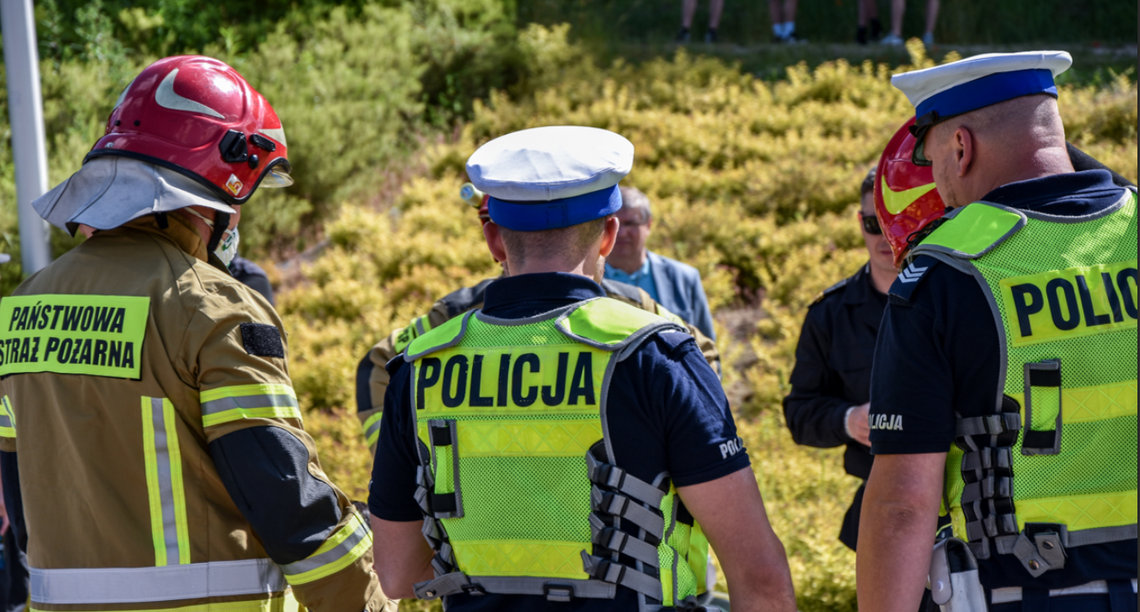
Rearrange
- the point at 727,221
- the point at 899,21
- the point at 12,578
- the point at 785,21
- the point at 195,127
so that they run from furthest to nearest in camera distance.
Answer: the point at 785,21 → the point at 899,21 → the point at 727,221 → the point at 12,578 → the point at 195,127

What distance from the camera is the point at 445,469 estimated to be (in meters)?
1.93

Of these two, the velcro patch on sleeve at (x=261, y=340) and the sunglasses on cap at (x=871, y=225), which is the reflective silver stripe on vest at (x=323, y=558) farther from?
the sunglasses on cap at (x=871, y=225)

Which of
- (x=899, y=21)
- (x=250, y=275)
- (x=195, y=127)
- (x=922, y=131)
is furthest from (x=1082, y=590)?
(x=899, y=21)

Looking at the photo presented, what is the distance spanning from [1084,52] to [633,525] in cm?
1255

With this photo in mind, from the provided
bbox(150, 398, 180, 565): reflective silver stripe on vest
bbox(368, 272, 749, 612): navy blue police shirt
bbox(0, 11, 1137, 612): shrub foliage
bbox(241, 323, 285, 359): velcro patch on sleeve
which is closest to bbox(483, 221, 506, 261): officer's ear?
bbox(368, 272, 749, 612): navy blue police shirt

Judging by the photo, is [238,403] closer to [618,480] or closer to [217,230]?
[217,230]

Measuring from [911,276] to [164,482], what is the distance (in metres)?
1.64

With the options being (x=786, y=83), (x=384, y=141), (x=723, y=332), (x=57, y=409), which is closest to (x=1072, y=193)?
(x=57, y=409)

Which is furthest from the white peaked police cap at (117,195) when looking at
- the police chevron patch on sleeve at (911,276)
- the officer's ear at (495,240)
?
the police chevron patch on sleeve at (911,276)

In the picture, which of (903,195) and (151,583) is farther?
(903,195)

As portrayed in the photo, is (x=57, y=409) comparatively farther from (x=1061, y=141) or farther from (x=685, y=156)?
(x=685, y=156)

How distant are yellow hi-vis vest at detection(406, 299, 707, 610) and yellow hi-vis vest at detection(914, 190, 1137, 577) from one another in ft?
2.02

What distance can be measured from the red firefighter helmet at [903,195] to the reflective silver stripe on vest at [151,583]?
5.84 feet

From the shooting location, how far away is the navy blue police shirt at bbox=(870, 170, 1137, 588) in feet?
5.87
